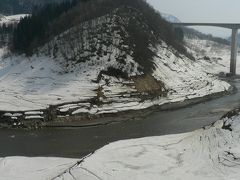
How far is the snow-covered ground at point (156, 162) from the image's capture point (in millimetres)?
17766

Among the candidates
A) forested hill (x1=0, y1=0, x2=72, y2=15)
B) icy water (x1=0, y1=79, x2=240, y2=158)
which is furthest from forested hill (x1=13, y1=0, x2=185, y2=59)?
forested hill (x1=0, y1=0, x2=72, y2=15)

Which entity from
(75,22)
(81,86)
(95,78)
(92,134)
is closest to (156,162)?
(92,134)

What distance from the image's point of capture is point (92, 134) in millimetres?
30938

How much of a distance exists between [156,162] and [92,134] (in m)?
12.3

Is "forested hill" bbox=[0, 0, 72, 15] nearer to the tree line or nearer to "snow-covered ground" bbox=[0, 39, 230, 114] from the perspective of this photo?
the tree line

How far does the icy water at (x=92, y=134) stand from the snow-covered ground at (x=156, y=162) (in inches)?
182

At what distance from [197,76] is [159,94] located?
12.3m

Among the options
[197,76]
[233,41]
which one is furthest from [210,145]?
[233,41]

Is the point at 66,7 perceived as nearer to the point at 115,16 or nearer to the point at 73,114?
the point at 115,16

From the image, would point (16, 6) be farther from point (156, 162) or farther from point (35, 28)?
point (156, 162)

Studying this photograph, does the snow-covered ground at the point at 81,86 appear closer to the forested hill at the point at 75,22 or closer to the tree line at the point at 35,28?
the tree line at the point at 35,28

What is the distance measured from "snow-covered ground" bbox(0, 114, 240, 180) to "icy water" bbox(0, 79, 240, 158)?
182 inches

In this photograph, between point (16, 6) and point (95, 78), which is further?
point (16, 6)

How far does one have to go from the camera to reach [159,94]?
42.6m
